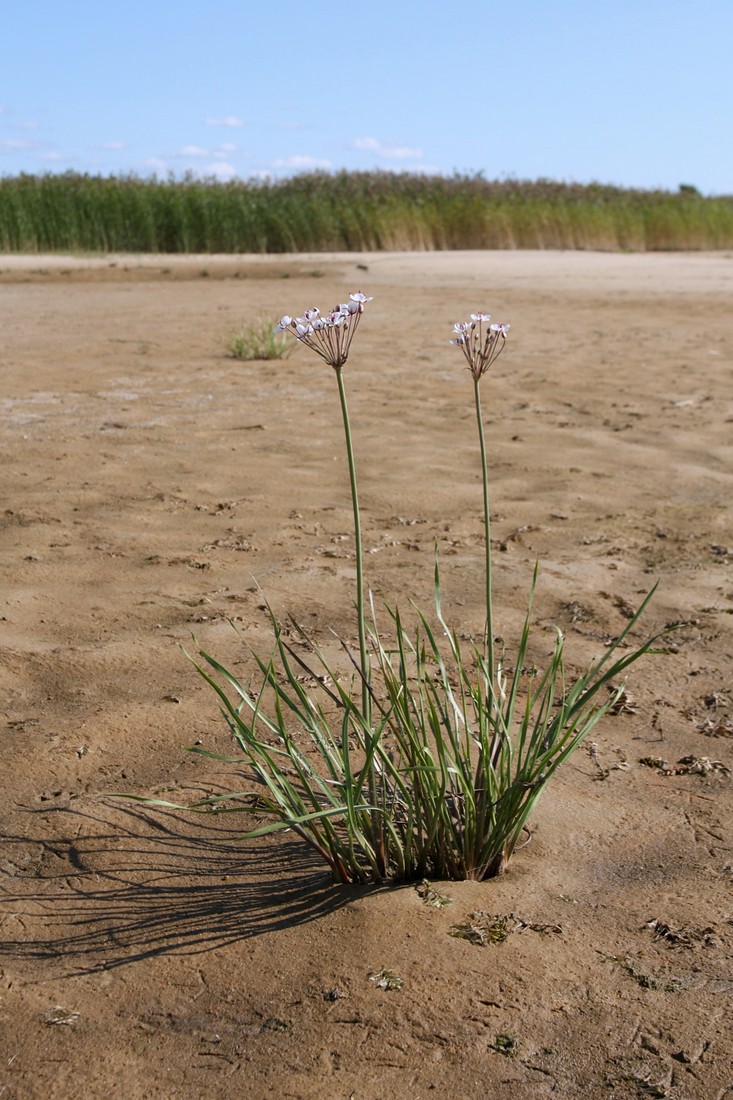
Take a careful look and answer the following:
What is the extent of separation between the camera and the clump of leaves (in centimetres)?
760

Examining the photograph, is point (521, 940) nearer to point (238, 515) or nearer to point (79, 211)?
point (238, 515)

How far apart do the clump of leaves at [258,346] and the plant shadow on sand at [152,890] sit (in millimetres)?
5631

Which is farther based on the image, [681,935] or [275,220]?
[275,220]

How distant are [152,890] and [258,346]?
5.97m

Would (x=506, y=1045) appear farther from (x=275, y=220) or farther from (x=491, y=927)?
(x=275, y=220)

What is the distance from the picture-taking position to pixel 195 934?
1.89 meters

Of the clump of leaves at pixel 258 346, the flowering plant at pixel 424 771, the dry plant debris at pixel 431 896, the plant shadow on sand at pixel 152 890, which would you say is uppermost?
the clump of leaves at pixel 258 346

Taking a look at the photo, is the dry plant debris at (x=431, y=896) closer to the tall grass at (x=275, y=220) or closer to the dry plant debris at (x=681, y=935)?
the dry plant debris at (x=681, y=935)

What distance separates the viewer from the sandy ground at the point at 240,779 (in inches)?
65.4

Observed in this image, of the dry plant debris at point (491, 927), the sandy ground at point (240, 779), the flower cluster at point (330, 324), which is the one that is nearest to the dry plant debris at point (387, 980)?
the sandy ground at point (240, 779)

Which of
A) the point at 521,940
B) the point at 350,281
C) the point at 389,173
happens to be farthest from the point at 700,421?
the point at 389,173

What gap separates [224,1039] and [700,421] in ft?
16.2

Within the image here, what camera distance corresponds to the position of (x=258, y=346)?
25.1 feet

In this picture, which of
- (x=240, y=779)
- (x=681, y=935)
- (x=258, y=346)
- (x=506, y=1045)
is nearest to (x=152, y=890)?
(x=240, y=779)
